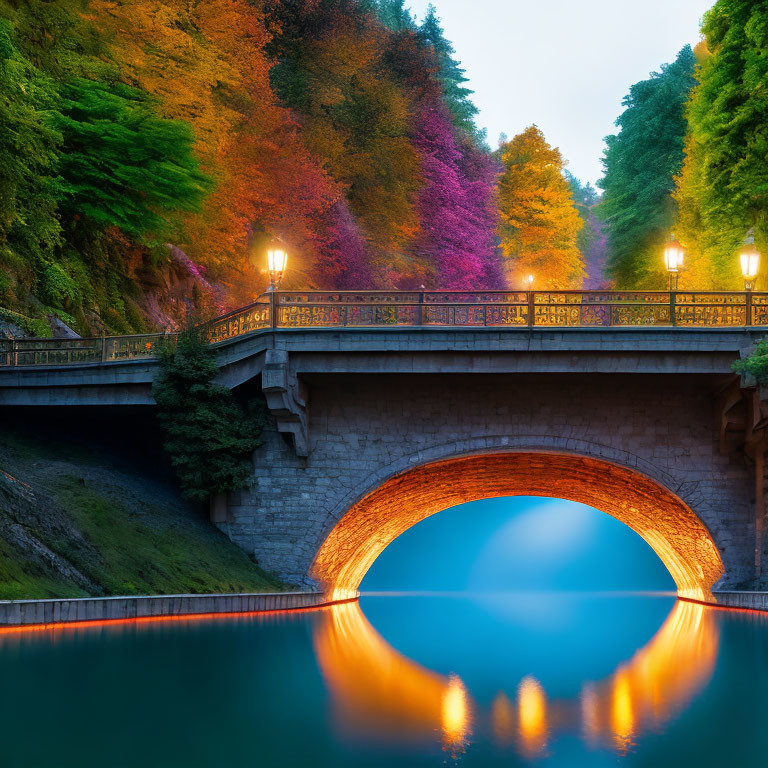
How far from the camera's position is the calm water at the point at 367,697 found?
326 inches

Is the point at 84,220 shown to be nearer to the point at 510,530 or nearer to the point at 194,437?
the point at 194,437

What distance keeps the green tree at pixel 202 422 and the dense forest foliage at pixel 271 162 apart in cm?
414

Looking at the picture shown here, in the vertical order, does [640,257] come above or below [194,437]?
above

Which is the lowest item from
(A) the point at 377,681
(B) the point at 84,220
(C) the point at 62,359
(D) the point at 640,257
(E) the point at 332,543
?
(A) the point at 377,681

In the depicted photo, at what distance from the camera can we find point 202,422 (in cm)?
2097

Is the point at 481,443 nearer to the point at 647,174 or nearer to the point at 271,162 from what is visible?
the point at 271,162

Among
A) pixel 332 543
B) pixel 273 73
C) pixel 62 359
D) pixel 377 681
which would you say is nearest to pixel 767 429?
pixel 332 543

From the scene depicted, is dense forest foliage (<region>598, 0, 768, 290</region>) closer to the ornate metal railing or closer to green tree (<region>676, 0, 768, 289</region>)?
green tree (<region>676, 0, 768, 289</region>)

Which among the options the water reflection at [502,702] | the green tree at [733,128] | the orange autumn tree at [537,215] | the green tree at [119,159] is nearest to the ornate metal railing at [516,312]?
the green tree at [119,159]

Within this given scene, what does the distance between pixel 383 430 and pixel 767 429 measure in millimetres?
7553

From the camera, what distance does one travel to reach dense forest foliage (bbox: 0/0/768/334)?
79.8ft


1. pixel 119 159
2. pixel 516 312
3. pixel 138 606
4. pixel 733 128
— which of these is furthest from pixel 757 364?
pixel 119 159

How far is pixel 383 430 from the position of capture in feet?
69.9

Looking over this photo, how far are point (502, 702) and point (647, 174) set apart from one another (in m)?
34.5
